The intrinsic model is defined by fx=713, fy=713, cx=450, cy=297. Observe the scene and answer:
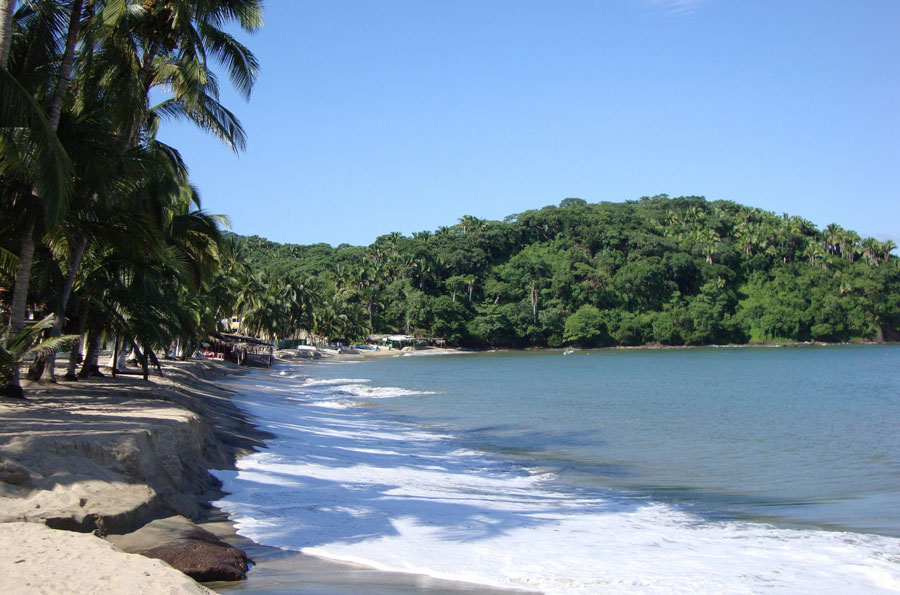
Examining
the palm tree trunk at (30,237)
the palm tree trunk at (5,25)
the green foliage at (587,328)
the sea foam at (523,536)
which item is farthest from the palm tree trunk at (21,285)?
the green foliage at (587,328)

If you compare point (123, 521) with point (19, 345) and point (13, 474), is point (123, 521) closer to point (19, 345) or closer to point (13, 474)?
point (13, 474)

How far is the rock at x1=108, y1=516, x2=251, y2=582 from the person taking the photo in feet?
20.0

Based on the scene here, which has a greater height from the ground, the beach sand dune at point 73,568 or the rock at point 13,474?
the rock at point 13,474

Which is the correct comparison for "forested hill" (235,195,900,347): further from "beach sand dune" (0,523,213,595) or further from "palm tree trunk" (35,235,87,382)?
"beach sand dune" (0,523,213,595)

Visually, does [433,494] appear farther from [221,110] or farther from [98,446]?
[221,110]

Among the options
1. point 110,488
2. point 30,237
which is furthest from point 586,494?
point 30,237

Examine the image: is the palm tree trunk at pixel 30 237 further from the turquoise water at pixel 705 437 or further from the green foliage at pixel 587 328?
the green foliage at pixel 587 328

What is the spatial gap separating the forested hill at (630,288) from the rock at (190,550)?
89.8 metres

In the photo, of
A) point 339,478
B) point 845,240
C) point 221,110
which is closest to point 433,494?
point 339,478

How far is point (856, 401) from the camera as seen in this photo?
32.2 meters

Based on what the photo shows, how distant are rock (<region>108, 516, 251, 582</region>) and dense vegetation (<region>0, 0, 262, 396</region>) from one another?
4825mm

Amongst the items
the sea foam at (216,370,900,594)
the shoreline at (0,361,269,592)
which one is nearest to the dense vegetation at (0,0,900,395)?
the shoreline at (0,361,269,592)

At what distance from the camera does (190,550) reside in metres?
6.36

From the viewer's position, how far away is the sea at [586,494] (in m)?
7.72
